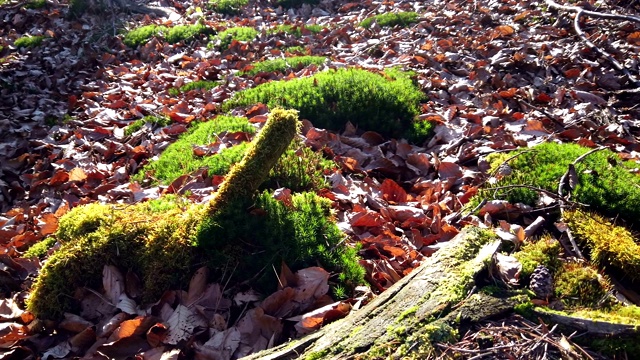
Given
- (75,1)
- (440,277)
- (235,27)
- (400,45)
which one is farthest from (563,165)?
(75,1)

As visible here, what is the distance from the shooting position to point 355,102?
16.3 feet

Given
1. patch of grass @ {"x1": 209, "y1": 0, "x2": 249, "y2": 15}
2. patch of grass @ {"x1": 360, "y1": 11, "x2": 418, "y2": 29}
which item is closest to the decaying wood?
patch of grass @ {"x1": 360, "y1": 11, "x2": 418, "y2": 29}

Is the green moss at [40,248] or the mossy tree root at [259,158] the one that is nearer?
the mossy tree root at [259,158]

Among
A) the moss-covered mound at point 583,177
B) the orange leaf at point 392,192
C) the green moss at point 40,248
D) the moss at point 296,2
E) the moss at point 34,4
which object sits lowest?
the green moss at point 40,248

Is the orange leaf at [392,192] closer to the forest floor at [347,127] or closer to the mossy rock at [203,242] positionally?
the forest floor at [347,127]

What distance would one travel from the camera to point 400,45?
702 cm

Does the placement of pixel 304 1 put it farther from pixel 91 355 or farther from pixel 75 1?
pixel 91 355

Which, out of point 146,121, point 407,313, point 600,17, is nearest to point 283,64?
point 146,121

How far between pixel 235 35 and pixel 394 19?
2585mm

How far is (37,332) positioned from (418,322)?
223cm

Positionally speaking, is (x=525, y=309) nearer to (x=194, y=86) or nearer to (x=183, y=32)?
(x=194, y=86)

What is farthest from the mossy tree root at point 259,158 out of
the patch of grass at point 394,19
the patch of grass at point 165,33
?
the patch of grass at point 165,33

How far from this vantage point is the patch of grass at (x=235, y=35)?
771 centimetres

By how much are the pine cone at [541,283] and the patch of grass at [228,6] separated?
348 inches
